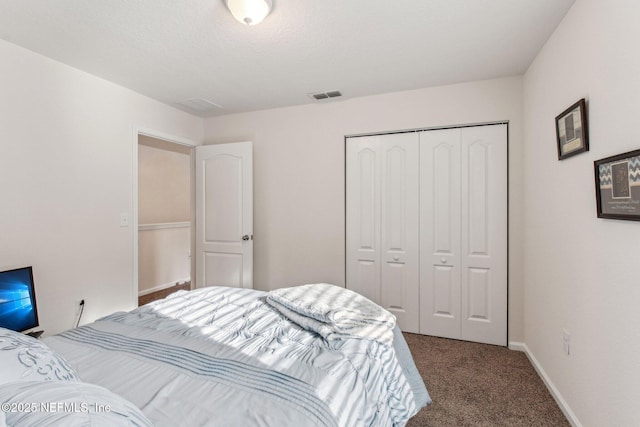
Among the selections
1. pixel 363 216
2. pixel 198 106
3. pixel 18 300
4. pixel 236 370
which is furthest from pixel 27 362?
pixel 198 106

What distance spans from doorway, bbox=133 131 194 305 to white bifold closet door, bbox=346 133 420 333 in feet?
8.45

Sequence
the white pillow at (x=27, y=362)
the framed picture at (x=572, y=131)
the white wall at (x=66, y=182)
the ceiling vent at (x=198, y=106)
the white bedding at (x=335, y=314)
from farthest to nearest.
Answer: the ceiling vent at (x=198, y=106) < the white wall at (x=66, y=182) < the framed picture at (x=572, y=131) < the white bedding at (x=335, y=314) < the white pillow at (x=27, y=362)

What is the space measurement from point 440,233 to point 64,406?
2913 millimetres

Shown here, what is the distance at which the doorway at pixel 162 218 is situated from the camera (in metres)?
4.65

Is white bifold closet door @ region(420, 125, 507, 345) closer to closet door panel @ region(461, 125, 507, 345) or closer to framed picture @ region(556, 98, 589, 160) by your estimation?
closet door panel @ region(461, 125, 507, 345)

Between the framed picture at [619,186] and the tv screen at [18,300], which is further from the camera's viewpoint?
the tv screen at [18,300]

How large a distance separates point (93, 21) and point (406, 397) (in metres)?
2.76

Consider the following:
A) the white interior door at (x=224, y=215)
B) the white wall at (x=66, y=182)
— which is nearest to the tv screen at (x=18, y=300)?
the white wall at (x=66, y=182)

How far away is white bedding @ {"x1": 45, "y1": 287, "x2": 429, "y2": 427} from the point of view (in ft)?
3.17

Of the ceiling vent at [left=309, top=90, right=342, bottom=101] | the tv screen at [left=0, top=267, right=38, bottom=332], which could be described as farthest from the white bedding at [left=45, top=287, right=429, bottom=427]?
the ceiling vent at [left=309, top=90, right=342, bottom=101]

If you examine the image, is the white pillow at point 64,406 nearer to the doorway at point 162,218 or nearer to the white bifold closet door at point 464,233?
the white bifold closet door at point 464,233

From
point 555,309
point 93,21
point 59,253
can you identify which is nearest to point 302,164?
point 93,21

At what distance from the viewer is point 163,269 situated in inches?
195

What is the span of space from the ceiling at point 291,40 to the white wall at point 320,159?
0.63 ft
